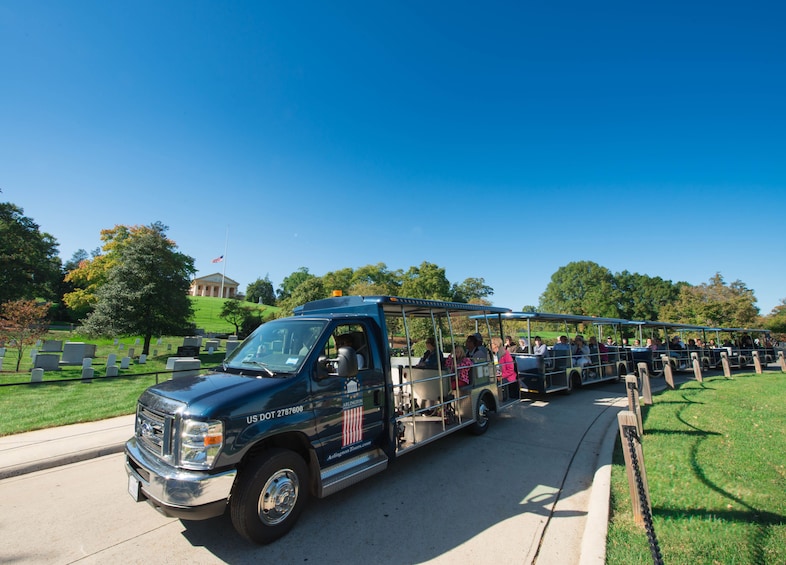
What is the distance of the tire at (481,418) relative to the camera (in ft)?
23.4

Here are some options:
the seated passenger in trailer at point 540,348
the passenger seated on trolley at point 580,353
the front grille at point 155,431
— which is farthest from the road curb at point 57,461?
the passenger seated on trolley at point 580,353

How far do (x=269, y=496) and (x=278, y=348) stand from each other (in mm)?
1661

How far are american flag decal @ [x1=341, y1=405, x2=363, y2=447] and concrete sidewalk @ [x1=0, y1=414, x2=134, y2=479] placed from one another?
4.81 meters

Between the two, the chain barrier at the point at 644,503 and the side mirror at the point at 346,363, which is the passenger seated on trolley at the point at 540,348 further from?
the side mirror at the point at 346,363

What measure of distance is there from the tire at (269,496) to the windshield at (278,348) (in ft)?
2.99

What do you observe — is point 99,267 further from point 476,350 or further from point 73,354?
point 476,350

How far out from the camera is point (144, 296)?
22688mm

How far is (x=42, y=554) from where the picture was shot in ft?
11.0

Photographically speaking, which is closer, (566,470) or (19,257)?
(566,470)

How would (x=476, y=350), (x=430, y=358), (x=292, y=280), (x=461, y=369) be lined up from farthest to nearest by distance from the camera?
(x=292, y=280), (x=476, y=350), (x=430, y=358), (x=461, y=369)

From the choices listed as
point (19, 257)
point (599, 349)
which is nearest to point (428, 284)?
point (599, 349)

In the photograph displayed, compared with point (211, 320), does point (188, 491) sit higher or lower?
lower

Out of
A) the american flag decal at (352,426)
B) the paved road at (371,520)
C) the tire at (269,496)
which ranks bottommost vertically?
the paved road at (371,520)

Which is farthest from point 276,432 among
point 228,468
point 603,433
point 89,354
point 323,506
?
point 89,354
